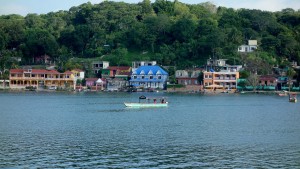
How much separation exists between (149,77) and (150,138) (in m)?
49.8

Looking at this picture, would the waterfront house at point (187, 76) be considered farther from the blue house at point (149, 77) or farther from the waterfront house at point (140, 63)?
the waterfront house at point (140, 63)

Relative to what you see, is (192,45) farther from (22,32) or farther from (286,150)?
(286,150)

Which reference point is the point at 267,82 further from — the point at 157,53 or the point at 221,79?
the point at 157,53

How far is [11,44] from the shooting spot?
8938cm

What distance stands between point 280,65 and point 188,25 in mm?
15083

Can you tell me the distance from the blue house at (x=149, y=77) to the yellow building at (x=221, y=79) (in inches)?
222

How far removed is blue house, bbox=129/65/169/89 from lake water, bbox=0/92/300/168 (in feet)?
104

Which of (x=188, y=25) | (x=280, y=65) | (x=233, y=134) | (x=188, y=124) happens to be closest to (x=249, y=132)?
(x=233, y=134)

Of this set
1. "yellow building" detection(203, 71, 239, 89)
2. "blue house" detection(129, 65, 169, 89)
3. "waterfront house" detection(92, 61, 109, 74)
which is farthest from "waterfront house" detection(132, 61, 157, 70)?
"yellow building" detection(203, 71, 239, 89)

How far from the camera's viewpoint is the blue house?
76.3 m

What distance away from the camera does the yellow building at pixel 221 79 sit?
74000 mm

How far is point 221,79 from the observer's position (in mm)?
74875

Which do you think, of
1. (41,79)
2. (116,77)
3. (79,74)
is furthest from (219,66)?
(41,79)

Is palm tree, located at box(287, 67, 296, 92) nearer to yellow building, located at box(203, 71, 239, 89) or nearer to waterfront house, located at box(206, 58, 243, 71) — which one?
yellow building, located at box(203, 71, 239, 89)
